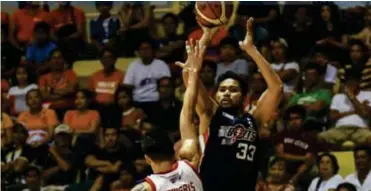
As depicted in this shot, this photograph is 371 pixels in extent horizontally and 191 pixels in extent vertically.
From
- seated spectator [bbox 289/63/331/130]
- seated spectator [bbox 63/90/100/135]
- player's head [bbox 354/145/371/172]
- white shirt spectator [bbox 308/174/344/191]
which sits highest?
seated spectator [bbox 289/63/331/130]

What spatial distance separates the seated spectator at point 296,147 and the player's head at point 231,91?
156 inches

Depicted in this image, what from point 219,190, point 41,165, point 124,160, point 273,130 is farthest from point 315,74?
point 219,190

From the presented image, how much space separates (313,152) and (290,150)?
0.25 metres

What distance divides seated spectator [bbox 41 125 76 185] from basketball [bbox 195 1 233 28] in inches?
168

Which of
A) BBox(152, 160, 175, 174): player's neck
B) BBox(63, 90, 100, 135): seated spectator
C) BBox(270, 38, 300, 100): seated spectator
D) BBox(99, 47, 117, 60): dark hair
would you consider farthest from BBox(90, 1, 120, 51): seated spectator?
BBox(152, 160, 175, 174): player's neck

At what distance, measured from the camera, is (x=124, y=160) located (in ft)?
46.0

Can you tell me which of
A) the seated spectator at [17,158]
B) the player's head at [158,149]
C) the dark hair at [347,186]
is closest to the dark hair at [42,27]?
the seated spectator at [17,158]

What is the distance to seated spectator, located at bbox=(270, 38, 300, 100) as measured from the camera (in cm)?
1474

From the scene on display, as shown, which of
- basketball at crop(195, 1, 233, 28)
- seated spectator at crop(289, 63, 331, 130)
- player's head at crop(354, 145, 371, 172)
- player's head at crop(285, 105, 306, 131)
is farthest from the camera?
seated spectator at crop(289, 63, 331, 130)

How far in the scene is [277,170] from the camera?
43.4 feet

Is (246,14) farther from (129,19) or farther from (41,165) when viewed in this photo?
(41,165)

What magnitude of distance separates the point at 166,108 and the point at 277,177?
1.96 metres

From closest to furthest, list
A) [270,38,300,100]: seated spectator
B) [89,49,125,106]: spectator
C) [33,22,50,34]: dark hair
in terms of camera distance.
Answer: [270,38,300,100]: seated spectator
[89,49,125,106]: spectator
[33,22,50,34]: dark hair

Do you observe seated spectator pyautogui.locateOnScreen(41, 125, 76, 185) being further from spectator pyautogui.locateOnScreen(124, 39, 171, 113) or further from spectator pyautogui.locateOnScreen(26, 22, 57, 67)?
spectator pyautogui.locateOnScreen(26, 22, 57, 67)
